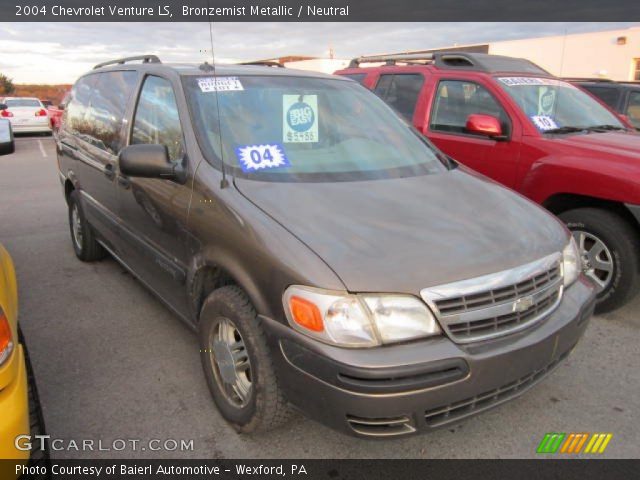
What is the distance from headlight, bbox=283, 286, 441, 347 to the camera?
76.7 inches

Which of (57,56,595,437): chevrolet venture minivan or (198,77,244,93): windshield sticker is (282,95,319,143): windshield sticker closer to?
(57,56,595,437): chevrolet venture minivan

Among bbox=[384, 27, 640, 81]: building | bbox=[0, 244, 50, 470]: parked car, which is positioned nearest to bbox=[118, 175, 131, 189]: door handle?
bbox=[0, 244, 50, 470]: parked car

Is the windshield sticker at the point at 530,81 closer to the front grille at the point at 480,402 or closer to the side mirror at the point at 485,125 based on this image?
the side mirror at the point at 485,125

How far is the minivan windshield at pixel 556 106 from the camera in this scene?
4516 millimetres

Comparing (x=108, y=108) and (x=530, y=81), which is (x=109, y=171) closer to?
(x=108, y=108)

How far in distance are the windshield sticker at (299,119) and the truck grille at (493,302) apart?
137 centimetres

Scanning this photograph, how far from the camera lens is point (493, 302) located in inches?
83.2

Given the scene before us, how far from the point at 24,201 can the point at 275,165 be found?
21.9 ft

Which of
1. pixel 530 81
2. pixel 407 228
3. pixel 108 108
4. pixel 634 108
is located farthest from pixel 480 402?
pixel 634 108

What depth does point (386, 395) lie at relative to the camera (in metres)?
1.91

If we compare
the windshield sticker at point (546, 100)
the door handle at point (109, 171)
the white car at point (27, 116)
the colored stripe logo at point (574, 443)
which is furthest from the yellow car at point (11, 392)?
the white car at point (27, 116)

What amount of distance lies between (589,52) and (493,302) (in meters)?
26.0

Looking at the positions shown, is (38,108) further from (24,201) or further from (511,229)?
(511,229)
